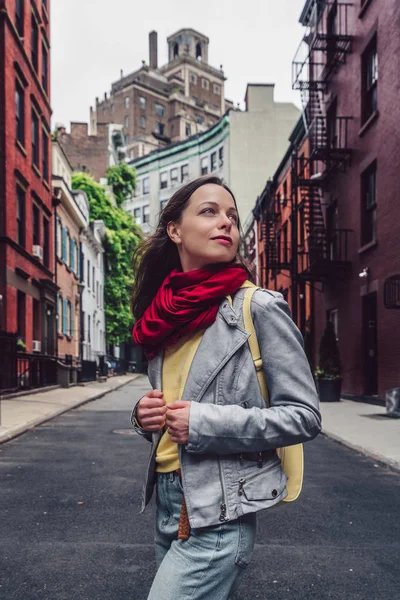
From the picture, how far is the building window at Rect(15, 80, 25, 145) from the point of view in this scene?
2302 cm

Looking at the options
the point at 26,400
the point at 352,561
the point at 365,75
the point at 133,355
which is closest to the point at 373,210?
the point at 365,75

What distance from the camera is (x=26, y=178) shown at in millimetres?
23219

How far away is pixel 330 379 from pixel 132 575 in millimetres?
15141

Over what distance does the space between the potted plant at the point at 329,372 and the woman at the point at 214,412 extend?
1711cm

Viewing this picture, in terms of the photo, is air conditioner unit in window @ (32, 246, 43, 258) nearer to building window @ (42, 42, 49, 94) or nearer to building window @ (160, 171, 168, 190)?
building window @ (42, 42, 49, 94)

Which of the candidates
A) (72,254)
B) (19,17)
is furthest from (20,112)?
(72,254)

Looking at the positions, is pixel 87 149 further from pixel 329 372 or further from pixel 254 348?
pixel 254 348

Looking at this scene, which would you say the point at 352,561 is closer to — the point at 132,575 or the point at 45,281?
the point at 132,575

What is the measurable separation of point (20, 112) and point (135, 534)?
21.1 metres

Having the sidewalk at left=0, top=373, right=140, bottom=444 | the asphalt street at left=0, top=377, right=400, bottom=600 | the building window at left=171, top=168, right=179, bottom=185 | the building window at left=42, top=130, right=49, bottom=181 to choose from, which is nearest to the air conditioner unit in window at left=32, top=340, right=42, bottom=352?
the sidewalk at left=0, top=373, right=140, bottom=444

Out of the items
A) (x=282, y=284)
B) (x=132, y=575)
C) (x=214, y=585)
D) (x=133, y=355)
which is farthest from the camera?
(x=133, y=355)

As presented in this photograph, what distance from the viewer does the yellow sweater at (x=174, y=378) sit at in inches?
78.2

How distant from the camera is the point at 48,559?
457 cm

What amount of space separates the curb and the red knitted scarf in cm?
675
